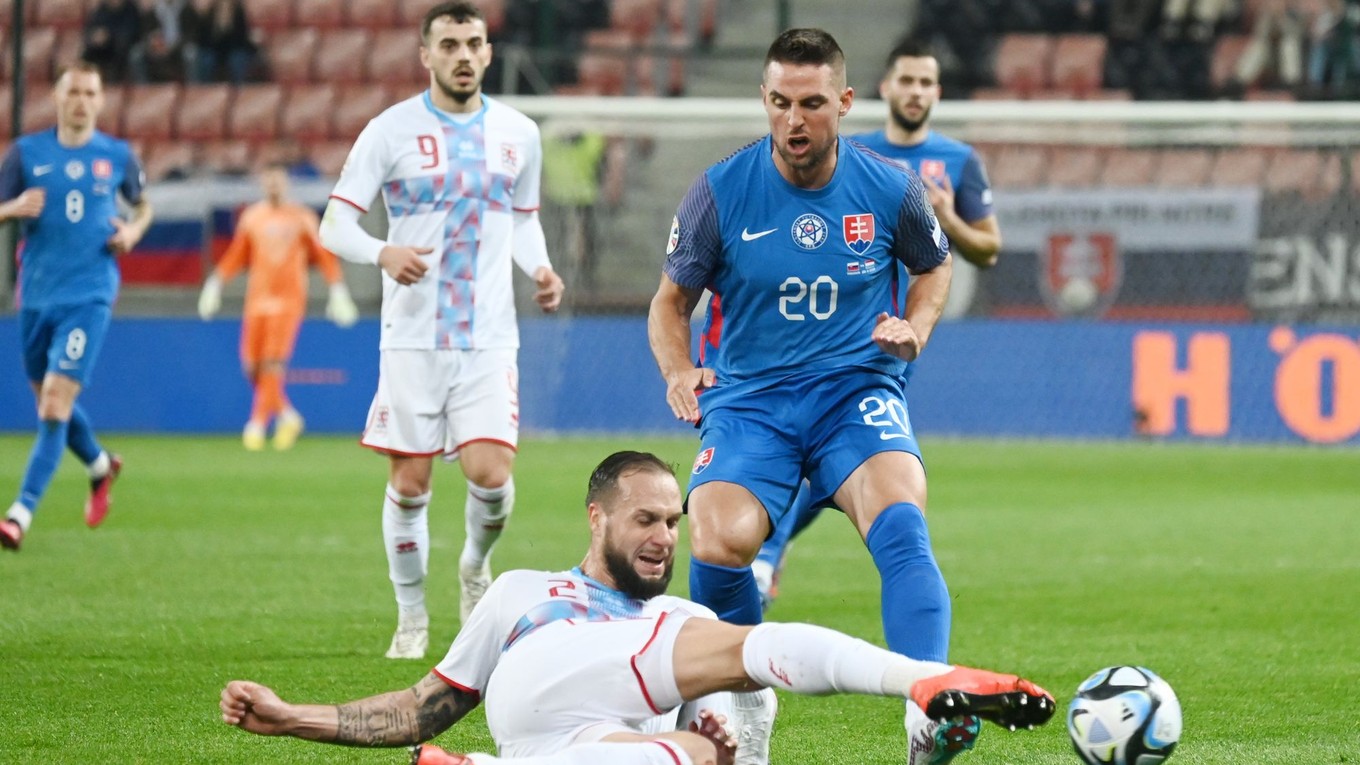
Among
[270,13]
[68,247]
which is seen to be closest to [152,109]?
[270,13]

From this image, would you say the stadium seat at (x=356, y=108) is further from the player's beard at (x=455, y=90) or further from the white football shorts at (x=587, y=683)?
the white football shorts at (x=587, y=683)

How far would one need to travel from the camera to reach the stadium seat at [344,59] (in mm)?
21828

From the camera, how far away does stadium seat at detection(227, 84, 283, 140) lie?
21172 millimetres

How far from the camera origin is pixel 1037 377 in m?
16.5

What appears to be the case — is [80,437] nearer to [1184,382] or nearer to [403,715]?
[403,715]

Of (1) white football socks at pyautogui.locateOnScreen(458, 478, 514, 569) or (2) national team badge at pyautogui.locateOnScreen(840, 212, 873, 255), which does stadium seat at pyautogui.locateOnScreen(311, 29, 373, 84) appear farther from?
(2) national team badge at pyautogui.locateOnScreen(840, 212, 873, 255)

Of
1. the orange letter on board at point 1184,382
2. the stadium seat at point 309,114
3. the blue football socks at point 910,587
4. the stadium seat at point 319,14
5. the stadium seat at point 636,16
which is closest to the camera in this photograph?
the blue football socks at point 910,587

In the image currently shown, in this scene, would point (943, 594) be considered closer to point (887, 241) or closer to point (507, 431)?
point (887, 241)

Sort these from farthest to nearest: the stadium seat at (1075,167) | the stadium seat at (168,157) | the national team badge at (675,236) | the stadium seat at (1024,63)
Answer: the stadium seat at (1024,63) → the stadium seat at (168,157) → the stadium seat at (1075,167) → the national team badge at (675,236)

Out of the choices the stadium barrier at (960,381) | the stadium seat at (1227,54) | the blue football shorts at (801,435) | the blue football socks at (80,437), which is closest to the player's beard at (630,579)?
the blue football shorts at (801,435)

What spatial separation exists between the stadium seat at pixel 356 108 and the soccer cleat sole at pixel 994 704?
17888mm

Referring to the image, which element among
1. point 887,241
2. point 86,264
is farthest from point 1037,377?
point 887,241

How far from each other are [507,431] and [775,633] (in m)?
3.25

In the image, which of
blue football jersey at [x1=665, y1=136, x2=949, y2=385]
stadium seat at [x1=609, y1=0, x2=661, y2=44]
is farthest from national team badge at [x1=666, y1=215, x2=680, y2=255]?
stadium seat at [x1=609, y1=0, x2=661, y2=44]
